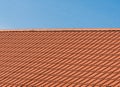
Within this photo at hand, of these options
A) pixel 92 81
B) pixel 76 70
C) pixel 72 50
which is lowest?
pixel 92 81

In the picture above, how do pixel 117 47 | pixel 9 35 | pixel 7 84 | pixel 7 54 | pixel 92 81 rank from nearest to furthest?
1. pixel 92 81
2. pixel 7 84
3. pixel 117 47
4. pixel 7 54
5. pixel 9 35

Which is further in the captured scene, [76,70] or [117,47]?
[117,47]

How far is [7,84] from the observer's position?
1252cm

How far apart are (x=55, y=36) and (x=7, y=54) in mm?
2646

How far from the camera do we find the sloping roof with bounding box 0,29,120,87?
12117 mm

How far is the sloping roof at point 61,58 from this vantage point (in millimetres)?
12117

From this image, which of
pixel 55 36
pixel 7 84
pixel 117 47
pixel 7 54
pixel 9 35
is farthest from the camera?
pixel 9 35

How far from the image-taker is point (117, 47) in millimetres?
14000

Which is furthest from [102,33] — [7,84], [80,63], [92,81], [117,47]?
[7,84]

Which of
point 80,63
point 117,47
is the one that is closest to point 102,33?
point 117,47

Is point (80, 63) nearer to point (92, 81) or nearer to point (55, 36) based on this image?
point (92, 81)

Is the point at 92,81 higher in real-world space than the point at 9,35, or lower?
lower

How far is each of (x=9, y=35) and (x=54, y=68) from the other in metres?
5.31

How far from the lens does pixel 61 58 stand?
14.0 meters
